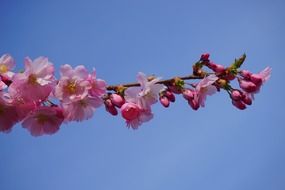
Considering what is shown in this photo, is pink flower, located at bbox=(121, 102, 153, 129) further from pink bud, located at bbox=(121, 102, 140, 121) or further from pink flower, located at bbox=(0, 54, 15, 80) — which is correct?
pink flower, located at bbox=(0, 54, 15, 80)

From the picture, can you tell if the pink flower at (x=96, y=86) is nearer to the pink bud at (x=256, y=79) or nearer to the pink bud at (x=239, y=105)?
the pink bud at (x=239, y=105)

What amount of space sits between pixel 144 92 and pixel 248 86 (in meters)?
0.77

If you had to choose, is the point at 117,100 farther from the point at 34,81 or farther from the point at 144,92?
the point at 34,81

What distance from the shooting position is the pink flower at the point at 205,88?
8.84 feet

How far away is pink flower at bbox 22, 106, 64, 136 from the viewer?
7.83ft

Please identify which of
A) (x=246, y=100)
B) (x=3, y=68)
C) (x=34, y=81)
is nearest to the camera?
(x=34, y=81)

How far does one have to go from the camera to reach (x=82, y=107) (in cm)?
254

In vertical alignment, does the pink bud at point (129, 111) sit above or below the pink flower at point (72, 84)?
below

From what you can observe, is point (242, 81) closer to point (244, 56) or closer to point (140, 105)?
point (244, 56)

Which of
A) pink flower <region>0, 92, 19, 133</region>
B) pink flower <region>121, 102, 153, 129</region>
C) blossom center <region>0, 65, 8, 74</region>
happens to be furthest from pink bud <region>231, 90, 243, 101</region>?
blossom center <region>0, 65, 8, 74</region>

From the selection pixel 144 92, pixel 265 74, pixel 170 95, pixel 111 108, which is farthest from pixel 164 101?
pixel 265 74

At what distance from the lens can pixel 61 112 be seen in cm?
249

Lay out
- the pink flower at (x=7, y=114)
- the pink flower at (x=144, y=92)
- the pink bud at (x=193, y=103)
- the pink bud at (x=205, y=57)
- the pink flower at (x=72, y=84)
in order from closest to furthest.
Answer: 1. the pink flower at (x=7, y=114)
2. the pink flower at (x=72, y=84)
3. the pink flower at (x=144, y=92)
4. the pink bud at (x=193, y=103)
5. the pink bud at (x=205, y=57)

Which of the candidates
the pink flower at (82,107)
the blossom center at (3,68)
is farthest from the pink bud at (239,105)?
the blossom center at (3,68)
